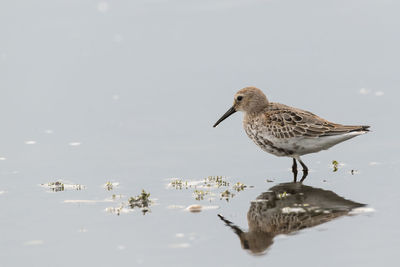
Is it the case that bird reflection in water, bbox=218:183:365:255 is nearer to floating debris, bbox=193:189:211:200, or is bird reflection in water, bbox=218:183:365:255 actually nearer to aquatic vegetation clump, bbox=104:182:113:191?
floating debris, bbox=193:189:211:200

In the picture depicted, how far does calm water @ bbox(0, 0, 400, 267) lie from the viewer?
390 inches

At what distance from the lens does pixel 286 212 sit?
10.8 metres

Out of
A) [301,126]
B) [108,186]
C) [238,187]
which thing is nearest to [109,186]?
[108,186]

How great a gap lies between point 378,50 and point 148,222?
10624 mm

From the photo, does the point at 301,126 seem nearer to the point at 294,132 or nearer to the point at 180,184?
the point at 294,132

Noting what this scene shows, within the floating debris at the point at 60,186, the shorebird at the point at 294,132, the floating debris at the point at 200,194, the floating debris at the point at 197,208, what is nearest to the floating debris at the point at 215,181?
the floating debris at the point at 200,194

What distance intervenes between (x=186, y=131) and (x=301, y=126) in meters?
3.25

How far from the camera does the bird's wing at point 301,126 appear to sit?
12805mm

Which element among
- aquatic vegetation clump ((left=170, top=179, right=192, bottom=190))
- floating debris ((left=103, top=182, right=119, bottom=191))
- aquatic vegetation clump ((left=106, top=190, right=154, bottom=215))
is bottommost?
aquatic vegetation clump ((left=106, top=190, right=154, bottom=215))

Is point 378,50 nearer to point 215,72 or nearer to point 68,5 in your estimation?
point 215,72

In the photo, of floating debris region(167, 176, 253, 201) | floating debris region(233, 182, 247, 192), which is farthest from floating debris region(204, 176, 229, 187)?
floating debris region(233, 182, 247, 192)

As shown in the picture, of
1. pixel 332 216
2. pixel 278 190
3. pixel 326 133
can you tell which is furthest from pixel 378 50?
pixel 332 216

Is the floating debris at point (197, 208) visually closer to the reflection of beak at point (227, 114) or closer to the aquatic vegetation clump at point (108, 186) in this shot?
the aquatic vegetation clump at point (108, 186)

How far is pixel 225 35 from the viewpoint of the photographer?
2036 centimetres
